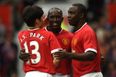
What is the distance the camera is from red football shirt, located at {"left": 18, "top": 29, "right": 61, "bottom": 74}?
12.3m

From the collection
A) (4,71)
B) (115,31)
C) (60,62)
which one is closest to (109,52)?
(115,31)

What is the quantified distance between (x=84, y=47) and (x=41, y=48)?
27.2 inches

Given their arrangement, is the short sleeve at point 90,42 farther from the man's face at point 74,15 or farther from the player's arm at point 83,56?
the man's face at point 74,15

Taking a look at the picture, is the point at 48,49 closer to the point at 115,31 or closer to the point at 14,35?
the point at 115,31

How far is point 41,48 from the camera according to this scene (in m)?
12.3

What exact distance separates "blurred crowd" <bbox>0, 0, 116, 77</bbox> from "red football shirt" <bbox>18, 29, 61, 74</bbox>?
6612mm

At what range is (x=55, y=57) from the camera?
40.1ft

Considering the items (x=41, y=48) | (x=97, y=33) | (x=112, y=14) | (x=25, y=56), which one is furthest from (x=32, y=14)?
(x=112, y=14)

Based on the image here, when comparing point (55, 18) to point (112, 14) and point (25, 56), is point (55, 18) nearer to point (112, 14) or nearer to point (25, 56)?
point (25, 56)

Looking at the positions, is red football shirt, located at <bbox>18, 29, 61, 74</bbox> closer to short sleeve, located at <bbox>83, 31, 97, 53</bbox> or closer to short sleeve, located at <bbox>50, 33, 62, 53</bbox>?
short sleeve, located at <bbox>50, 33, 62, 53</bbox>

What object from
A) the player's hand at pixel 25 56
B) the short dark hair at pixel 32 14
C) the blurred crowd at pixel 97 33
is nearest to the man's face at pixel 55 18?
the short dark hair at pixel 32 14

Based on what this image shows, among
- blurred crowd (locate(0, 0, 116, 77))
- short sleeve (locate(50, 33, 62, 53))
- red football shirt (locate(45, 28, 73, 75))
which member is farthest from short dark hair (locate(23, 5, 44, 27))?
blurred crowd (locate(0, 0, 116, 77))

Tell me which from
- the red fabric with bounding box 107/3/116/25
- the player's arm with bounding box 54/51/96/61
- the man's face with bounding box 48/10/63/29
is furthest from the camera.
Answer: the red fabric with bounding box 107/3/116/25

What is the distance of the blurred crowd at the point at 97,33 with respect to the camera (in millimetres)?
20725
